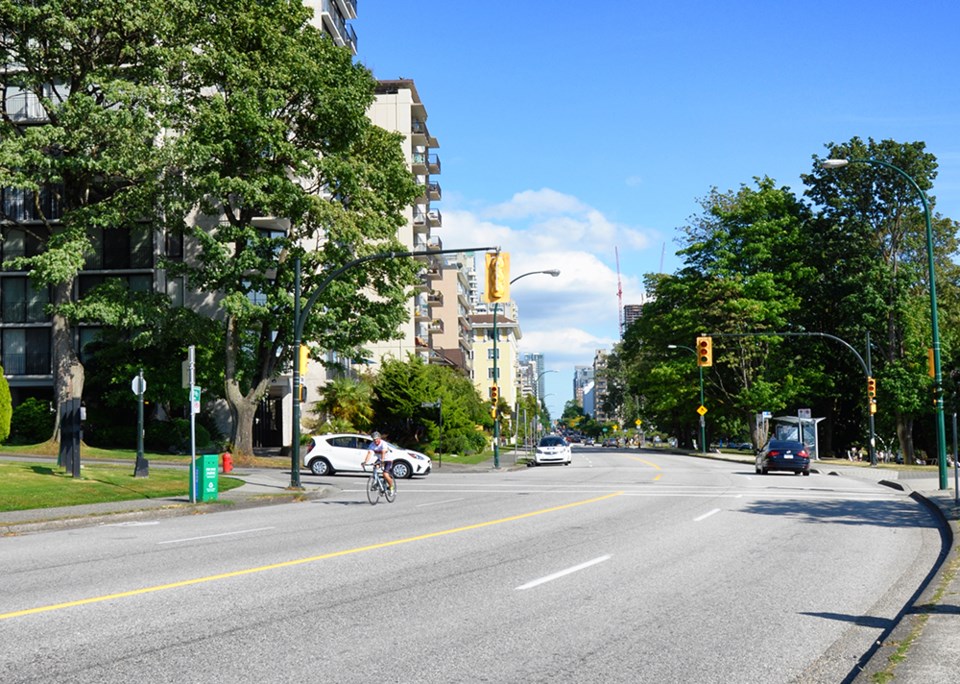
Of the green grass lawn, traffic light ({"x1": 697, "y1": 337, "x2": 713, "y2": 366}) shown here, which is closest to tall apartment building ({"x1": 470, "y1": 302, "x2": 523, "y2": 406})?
traffic light ({"x1": 697, "y1": 337, "x2": 713, "y2": 366})

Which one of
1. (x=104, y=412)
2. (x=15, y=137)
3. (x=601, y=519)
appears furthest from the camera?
(x=104, y=412)

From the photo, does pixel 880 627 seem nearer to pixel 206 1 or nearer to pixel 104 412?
pixel 206 1

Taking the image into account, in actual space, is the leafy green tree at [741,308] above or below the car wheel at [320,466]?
above

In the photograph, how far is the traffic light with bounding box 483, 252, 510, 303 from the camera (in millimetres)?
22906

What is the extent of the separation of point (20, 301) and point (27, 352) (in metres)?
2.90

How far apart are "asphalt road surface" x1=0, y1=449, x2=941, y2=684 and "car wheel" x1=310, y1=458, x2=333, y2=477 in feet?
57.9

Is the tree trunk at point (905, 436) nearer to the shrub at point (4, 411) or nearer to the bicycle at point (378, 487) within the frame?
the bicycle at point (378, 487)

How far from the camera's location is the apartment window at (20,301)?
55.4 m

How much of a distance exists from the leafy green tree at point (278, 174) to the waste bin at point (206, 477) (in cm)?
1574

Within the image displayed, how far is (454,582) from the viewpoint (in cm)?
1064

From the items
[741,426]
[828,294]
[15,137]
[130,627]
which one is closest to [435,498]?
[130,627]

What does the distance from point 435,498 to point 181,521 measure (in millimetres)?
7910

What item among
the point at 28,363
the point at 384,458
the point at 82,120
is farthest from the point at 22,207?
the point at 384,458

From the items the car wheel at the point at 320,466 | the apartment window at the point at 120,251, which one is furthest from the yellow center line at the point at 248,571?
the apartment window at the point at 120,251
